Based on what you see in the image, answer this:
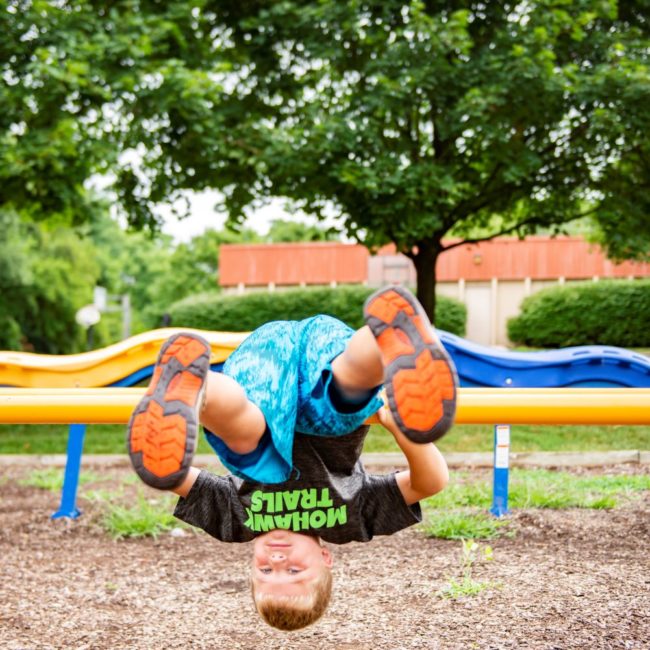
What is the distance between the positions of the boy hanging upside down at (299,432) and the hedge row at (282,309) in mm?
14430

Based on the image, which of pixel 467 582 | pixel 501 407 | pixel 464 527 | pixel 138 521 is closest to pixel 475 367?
pixel 464 527

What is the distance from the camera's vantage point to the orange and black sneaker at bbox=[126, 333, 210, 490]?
1.78 metres

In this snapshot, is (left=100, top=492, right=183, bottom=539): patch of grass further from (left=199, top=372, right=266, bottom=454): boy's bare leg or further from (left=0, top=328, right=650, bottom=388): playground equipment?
(left=199, top=372, right=266, bottom=454): boy's bare leg

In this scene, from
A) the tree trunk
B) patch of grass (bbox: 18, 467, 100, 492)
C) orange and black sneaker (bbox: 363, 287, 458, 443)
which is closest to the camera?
orange and black sneaker (bbox: 363, 287, 458, 443)

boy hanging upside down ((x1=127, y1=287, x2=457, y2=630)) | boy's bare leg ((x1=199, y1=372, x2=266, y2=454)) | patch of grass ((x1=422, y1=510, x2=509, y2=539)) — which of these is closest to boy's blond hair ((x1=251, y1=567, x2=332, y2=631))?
boy hanging upside down ((x1=127, y1=287, x2=457, y2=630))

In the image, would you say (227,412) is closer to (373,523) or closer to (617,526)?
(373,523)

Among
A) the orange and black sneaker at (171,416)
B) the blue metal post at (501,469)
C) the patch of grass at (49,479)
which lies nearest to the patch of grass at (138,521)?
the patch of grass at (49,479)

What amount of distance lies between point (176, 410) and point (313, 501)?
0.70 meters

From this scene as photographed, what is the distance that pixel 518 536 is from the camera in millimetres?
4504

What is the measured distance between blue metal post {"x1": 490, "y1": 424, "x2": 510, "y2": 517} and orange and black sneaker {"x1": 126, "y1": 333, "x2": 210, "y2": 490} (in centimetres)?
310

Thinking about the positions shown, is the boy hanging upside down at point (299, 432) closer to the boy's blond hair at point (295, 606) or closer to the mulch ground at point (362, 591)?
the boy's blond hair at point (295, 606)

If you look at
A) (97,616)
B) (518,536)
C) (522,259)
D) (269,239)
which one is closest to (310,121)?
(518,536)

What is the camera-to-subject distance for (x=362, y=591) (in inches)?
150

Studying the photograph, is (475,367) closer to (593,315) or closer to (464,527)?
(464,527)
